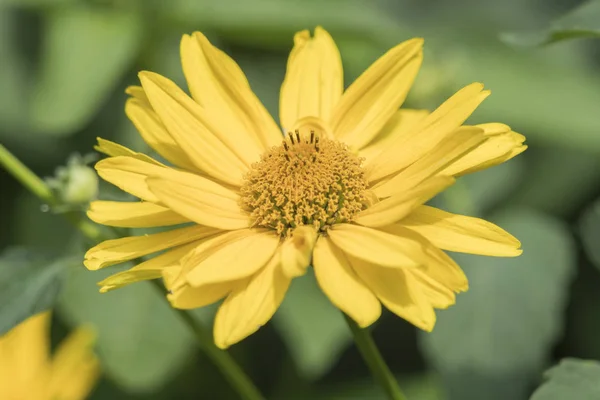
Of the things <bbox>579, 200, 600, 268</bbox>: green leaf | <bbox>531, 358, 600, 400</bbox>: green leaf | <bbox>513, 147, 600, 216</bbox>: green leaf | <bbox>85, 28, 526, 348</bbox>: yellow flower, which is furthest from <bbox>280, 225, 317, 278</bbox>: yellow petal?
<bbox>513, 147, 600, 216</bbox>: green leaf

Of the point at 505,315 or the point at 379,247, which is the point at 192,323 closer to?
the point at 379,247

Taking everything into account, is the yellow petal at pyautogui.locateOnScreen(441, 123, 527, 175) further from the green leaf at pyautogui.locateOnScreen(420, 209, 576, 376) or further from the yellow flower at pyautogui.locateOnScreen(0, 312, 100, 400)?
the yellow flower at pyautogui.locateOnScreen(0, 312, 100, 400)

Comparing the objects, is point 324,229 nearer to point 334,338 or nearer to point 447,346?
point 447,346

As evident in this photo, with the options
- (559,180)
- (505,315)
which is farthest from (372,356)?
(559,180)

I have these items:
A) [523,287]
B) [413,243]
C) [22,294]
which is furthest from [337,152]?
[523,287]

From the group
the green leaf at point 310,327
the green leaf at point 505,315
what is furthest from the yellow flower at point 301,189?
the green leaf at point 310,327
